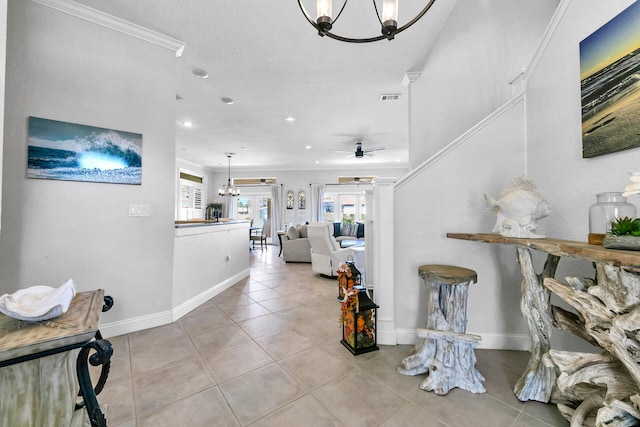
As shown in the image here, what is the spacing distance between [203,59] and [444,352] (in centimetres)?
358

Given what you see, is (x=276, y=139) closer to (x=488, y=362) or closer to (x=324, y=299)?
(x=324, y=299)

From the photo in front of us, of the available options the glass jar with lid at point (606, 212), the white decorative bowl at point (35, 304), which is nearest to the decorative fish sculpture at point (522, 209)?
the glass jar with lid at point (606, 212)

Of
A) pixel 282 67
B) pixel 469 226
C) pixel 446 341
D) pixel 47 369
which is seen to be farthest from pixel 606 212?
pixel 282 67

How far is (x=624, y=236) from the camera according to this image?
38.3 inches

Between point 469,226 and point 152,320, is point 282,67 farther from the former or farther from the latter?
point 152,320

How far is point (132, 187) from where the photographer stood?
2.29m

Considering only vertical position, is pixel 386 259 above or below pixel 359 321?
above

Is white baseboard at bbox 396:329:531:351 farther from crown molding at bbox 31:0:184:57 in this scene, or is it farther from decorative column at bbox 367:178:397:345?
crown molding at bbox 31:0:184:57

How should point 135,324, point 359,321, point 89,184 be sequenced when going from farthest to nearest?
point 135,324 < point 89,184 < point 359,321

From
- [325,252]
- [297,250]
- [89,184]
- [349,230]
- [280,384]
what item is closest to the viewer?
[280,384]

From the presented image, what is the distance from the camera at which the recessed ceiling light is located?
9.76 feet

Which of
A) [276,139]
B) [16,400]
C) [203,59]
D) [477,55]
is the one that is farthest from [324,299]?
[276,139]

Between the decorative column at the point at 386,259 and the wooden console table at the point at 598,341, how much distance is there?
822mm

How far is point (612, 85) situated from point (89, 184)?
3.60 m
